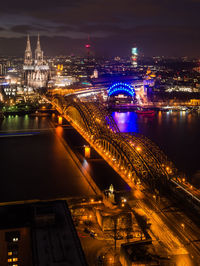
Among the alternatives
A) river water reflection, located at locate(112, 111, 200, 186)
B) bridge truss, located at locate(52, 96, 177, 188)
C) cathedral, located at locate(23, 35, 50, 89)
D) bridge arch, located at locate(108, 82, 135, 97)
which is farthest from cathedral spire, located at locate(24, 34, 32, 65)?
bridge truss, located at locate(52, 96, 177, 188)

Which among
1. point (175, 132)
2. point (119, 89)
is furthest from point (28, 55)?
point (175, 132)

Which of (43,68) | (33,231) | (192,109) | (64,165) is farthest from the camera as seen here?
(43,68)

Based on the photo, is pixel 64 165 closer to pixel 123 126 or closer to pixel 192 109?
pixel 123 126

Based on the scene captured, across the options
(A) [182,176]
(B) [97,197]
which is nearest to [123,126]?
(A) [182,176]

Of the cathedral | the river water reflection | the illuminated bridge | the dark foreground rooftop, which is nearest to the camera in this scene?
the dark foreground rooftop

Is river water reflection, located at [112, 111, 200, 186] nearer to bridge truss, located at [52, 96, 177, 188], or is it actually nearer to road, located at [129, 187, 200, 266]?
bridge truss, located at [52, 96, 177, 188]

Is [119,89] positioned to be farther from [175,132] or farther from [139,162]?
[139,162]
